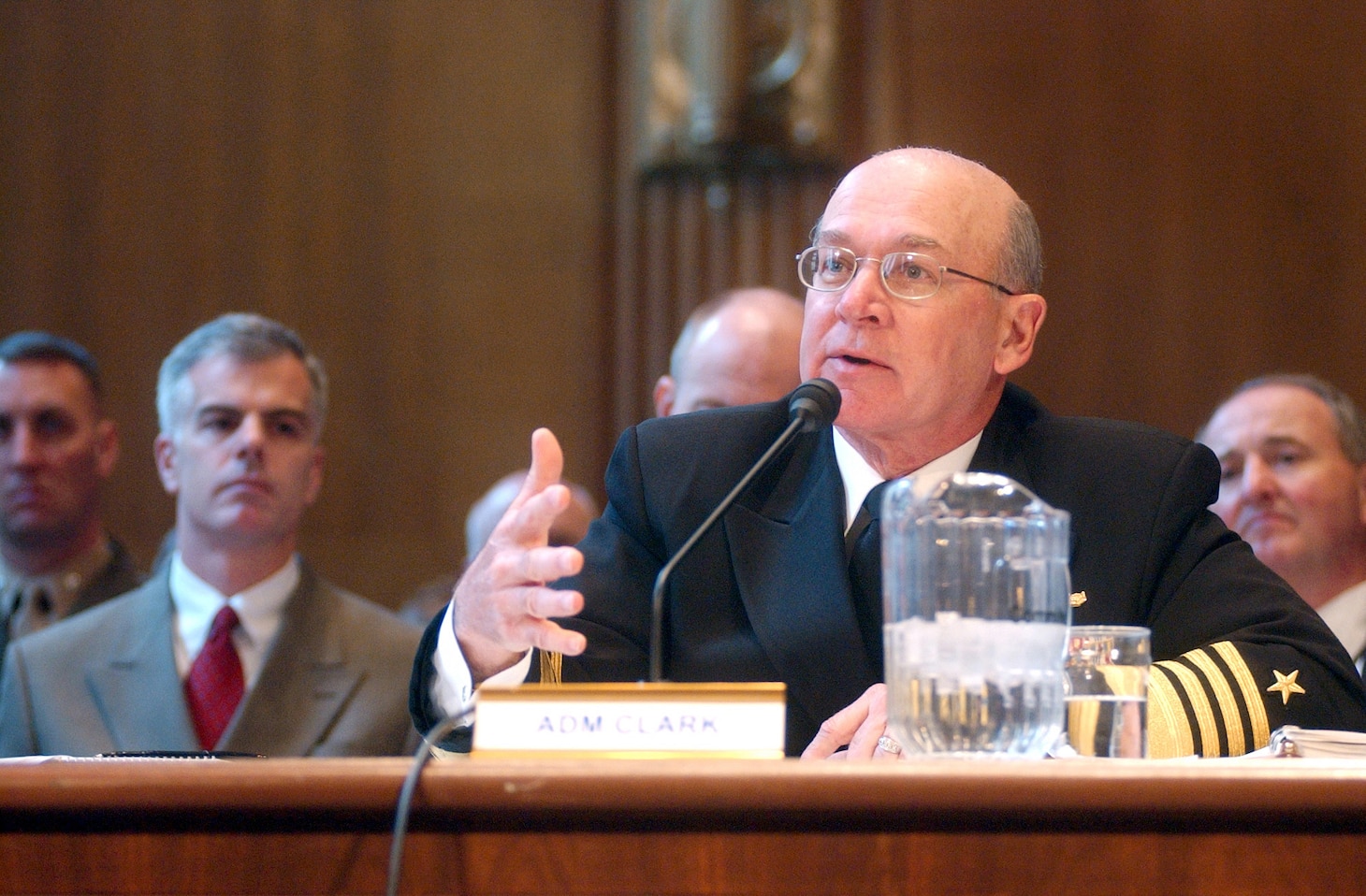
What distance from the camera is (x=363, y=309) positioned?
4340 millimetres

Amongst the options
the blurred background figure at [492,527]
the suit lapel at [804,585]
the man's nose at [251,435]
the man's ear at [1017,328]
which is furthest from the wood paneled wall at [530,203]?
the suit lapel at [804,585]

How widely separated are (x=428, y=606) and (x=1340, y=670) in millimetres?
2519

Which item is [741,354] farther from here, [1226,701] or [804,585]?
[1226,701]

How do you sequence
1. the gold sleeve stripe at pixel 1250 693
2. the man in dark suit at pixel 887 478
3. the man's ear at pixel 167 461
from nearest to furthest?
the gold sleeve stripe at pixel 1250 693 → the man in dark suit at pixel 887 478 → the man's ear at pixel 167 461

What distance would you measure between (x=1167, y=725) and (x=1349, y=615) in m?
1.77

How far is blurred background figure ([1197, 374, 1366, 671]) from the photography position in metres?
3.36

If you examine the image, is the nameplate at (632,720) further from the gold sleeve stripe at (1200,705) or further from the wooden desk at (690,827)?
the gold sleeve stripe at (1200,705)

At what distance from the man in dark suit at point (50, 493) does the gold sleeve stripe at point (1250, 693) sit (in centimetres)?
279

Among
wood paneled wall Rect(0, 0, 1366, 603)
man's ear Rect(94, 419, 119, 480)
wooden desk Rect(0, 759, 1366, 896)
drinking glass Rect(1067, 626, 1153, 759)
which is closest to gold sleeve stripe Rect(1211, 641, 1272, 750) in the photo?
drinking glass Rect(1067, 626, 1153, 759)

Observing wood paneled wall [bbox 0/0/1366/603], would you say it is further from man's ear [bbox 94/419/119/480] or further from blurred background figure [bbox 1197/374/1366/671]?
blurred background figure [bbox 1197/374/1366/671]

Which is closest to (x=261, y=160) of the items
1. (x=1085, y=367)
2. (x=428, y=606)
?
(x=428, y=606)

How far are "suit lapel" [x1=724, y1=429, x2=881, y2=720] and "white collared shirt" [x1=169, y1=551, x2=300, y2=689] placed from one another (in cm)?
149

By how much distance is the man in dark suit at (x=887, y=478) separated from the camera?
1942 mm

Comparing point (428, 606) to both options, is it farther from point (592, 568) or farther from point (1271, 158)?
point (1271, 158)
